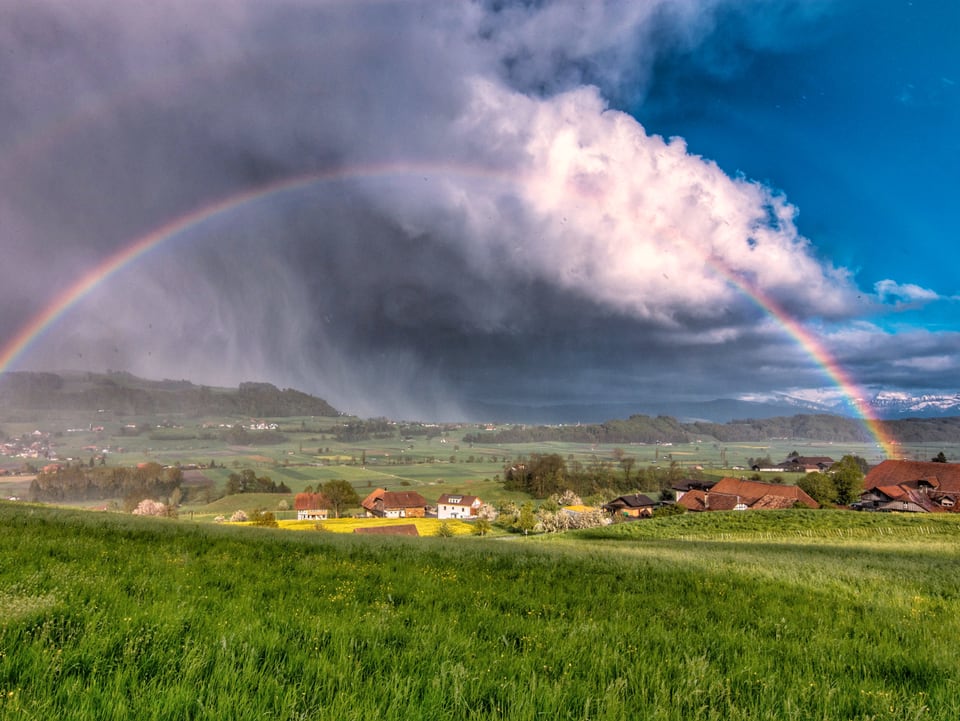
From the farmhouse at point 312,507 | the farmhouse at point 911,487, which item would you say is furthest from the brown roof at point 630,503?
the farmhouse at point 312,507

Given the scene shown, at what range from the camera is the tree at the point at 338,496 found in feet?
434

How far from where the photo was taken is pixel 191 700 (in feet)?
10.3

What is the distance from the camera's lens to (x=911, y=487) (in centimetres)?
10006

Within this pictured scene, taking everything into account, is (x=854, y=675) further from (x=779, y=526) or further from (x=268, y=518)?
(x=268, y=518)

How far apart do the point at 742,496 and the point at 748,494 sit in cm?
124

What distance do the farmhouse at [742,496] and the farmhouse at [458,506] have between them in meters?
59.6

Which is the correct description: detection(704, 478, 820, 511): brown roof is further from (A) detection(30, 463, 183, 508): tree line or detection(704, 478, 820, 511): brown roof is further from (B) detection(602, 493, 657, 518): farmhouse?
(A) detection(30, 463, 183, 508): tree line

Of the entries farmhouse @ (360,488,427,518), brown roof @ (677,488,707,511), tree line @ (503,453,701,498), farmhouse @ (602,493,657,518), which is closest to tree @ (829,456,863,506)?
brown roof @ (677,488,707,511)

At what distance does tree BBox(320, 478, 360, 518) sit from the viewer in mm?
132375

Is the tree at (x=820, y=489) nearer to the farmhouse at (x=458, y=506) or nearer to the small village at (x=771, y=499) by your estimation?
the small village at (x=771, y=499)

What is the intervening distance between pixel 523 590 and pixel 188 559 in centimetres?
593

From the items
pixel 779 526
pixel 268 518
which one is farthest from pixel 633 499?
pixel 779 526

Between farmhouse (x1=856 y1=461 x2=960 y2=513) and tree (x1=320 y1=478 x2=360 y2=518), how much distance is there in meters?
116

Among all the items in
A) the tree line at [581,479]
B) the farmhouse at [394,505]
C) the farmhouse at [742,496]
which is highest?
the farmhouse at [742,496]
